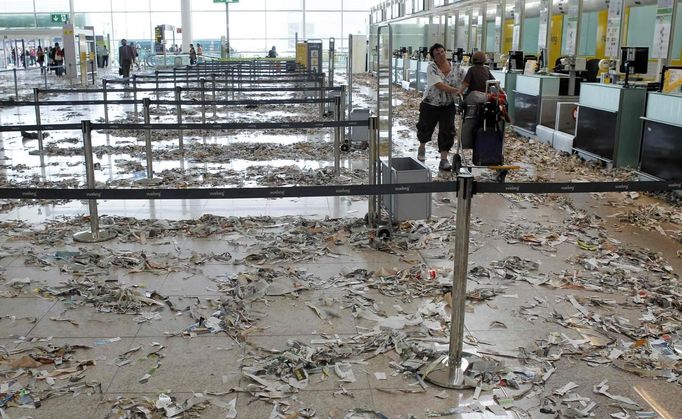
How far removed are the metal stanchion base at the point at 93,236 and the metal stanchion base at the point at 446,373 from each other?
391 centimetres

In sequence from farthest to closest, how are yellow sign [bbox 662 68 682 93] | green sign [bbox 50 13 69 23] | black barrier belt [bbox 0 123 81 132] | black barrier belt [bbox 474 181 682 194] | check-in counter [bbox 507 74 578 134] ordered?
green sign [bbox 50 13 69 23] < check-in counter [bbox 507 74 578 134] < yellow sign [bbox 662 68 682 93] < black barrier belt [bbox 0 123 81 132] < black barrier belt [bbox 474 181 682 194]

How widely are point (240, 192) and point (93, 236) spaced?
8.85ft

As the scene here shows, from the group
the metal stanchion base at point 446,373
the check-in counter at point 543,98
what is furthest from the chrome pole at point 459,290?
the check-in counter at point 543,98

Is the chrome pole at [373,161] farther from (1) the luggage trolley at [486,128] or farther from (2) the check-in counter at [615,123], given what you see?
(2) the check-in counter at [615,123]

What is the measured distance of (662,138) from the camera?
9031 mm

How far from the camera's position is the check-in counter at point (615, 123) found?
10.2 m

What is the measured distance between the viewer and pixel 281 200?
27.7 feet

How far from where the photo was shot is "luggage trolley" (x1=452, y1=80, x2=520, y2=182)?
909 cm

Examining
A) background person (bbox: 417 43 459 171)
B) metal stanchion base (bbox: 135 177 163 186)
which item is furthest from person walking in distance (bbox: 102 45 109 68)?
background person (bbox: 417 43 459 171)

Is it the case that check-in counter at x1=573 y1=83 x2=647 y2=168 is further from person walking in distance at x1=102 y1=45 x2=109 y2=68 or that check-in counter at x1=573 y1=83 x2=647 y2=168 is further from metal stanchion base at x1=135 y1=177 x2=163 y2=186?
person walking in distance at x1=102 y1=45 x2=109 y2=68

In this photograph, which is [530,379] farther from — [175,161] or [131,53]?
[131,53]

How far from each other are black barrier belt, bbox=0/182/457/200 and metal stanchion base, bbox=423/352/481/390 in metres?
1.06

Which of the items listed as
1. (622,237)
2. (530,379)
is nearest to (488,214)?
(622,237)

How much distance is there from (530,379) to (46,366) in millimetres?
2850
